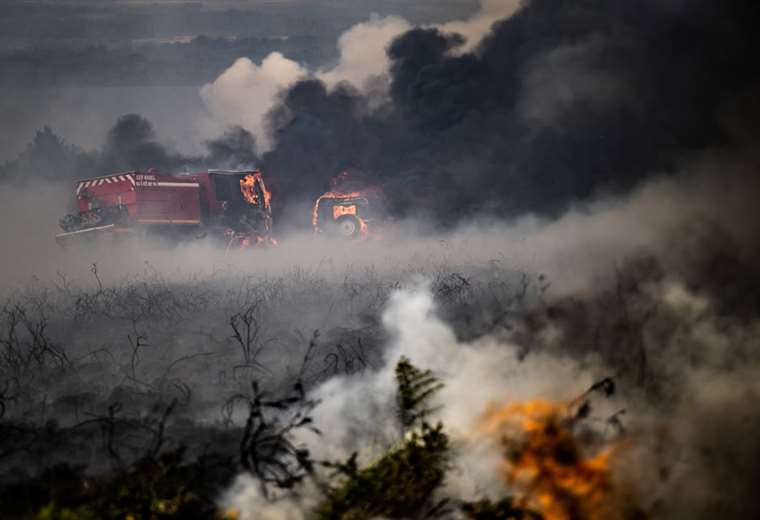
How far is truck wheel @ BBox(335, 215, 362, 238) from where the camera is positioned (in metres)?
25.6

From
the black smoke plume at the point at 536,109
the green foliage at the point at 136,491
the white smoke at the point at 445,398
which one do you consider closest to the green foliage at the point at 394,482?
the white smoke at the point at 445,398

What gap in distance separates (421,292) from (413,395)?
6.31 meters

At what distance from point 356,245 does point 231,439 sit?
14454mm

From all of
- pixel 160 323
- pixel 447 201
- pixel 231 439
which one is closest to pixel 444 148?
pixel 447 201

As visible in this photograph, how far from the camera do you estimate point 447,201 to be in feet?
81.2

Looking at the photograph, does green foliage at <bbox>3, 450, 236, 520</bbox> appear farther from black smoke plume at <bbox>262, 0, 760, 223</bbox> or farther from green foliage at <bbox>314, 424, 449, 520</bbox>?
black smoke plume at <bbox>262, 0, 760, 223</bbox>

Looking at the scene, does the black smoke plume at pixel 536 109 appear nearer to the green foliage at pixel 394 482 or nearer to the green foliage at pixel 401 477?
the green foliage at pixel 401 477

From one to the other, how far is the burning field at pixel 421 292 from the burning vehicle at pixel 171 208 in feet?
0.30

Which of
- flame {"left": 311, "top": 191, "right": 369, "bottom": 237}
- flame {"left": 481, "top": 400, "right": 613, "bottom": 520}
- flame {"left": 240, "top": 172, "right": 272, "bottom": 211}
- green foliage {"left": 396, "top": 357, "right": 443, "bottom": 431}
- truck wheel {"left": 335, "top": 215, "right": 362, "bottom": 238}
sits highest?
flame {"left": 240, "top": 172, "right": 272, "bottom": 211}

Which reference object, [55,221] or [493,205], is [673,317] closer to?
[493,205]

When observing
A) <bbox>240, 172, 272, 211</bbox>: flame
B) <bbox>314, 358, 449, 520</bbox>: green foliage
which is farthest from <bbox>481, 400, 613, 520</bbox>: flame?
<bbox>240, 172, 272, 211</bbox>: flame

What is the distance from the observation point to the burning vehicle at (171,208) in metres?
23.8

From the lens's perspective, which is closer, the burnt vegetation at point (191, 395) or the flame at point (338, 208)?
the burnt vegetation at point (191, 395)

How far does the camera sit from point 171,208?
2438 centimetres
